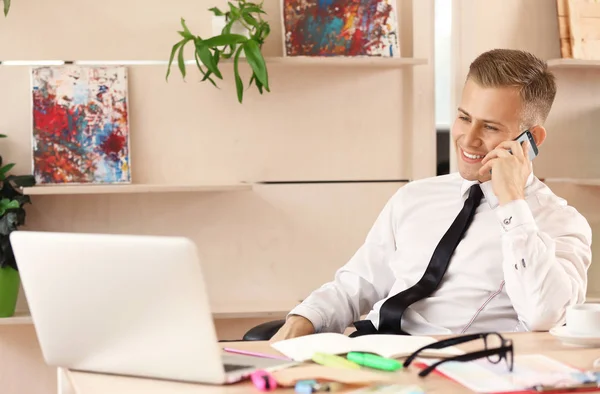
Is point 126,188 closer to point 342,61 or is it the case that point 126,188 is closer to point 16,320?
point 16,320

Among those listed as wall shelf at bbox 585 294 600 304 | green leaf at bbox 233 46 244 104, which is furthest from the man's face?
wall shelf at bbox 585 294 600 304

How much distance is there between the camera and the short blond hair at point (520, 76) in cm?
230

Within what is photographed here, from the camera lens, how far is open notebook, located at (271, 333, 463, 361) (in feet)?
5.02

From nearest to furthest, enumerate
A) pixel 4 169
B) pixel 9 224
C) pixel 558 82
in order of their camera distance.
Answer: pixel 9 224 < pixel 4 169 < pixel 558 82

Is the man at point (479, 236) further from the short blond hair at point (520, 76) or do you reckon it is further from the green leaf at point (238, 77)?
the green leaf at point (238, 77)

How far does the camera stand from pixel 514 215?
2.07 meters

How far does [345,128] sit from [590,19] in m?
1.13

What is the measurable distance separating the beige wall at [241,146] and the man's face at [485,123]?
1157 millimetres

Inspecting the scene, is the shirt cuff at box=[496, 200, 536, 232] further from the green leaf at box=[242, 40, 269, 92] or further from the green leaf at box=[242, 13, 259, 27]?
the green leaf at box=[242, 13, 259, 27]

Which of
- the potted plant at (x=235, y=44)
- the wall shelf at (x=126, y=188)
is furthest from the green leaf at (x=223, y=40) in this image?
the wall shelf at (x=126, y=188)

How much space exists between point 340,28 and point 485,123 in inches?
48.2

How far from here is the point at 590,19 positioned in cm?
356

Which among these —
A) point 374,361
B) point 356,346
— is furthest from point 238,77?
point 374,361

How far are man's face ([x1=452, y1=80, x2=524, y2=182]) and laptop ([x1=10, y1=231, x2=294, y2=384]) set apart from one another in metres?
1.07
